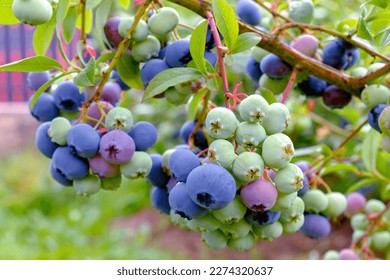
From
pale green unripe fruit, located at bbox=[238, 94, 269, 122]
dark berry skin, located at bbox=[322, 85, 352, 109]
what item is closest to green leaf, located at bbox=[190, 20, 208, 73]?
pale green unripe fruit, located at bbox=[238, 94, 269, 122]

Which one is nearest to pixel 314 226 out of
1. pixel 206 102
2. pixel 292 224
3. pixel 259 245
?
pixel 292 224

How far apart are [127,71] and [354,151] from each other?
0.77m

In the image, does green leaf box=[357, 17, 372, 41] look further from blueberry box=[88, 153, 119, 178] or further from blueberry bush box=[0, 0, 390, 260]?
blueberry box=[88, 153, 119, 178]

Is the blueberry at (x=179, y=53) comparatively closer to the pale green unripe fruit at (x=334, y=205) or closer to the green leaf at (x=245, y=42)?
the green leaf at (x=245, y=42)

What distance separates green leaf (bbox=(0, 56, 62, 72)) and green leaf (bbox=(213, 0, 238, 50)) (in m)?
0.23

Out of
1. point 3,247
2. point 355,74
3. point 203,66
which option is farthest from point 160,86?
point 3,247

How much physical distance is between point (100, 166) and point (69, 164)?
0.04 meters

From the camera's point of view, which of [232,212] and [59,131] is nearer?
[232,212]

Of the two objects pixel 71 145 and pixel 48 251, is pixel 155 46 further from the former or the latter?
pixel 48 251

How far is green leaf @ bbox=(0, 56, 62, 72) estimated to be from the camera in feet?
2.22

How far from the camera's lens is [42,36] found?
2.68ft

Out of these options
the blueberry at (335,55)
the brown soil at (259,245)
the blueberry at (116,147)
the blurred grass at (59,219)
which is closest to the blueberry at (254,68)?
the blueberry at (335,55)

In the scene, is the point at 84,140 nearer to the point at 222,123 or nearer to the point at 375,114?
the point at 222,123

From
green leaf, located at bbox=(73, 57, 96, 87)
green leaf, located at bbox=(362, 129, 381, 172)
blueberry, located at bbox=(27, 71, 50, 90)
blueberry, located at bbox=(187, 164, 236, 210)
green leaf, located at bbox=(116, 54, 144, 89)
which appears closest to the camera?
blueberry, located at bbox=(187, 164, 236, 210)
